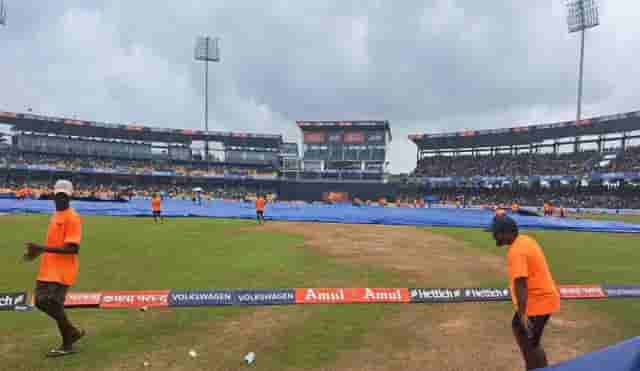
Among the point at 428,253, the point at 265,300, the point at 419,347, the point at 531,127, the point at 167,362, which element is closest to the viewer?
the point at 167,362

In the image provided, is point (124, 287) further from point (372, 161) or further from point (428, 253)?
point (372, 161)

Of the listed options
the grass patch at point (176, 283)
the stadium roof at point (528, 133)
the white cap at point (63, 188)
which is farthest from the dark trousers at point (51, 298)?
the stadium roof at point (528, 133)

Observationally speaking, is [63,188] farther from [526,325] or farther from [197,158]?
[197,158]

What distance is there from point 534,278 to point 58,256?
5538 mm

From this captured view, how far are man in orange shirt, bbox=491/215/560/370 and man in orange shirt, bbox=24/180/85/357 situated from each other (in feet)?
16.5

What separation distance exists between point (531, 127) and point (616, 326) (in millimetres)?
58897

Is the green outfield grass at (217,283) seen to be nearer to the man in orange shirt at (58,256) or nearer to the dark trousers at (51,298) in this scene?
the dark trousers at (51,298)

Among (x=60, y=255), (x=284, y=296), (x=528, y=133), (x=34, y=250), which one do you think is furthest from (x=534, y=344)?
(x=528, y=133)

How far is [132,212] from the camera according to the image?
27828mm

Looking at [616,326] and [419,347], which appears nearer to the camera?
[419,347]

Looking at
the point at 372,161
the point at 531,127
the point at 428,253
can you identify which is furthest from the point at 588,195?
the point at 428,253

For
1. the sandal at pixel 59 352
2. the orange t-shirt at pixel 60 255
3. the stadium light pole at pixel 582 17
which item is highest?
the stadium light pole at pixel 582 17

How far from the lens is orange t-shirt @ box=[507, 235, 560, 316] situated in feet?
11.1

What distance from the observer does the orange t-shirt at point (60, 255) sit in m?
4.23
